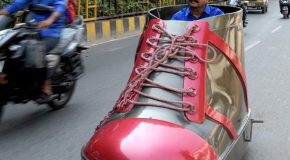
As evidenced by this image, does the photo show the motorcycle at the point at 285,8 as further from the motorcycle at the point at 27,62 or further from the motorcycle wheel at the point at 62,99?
the motorcycle at the point at 27,62

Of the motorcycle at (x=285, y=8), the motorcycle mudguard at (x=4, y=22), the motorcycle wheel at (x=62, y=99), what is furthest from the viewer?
the motorcycle at (x=285, y=8)

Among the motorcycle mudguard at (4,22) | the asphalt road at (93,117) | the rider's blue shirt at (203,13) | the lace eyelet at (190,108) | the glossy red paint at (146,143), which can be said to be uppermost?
the rider's blue shirt at (203,13)

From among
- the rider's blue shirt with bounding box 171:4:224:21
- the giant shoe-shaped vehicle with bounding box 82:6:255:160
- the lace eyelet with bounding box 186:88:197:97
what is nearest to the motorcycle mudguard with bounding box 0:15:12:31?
the rider's blue shirt with bounding box 171:4:224:21

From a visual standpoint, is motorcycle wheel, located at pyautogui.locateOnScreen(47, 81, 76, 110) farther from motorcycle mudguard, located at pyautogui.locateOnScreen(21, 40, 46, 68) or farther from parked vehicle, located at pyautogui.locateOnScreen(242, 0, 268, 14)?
parked vehicle, located at pyautogui.locateOnScreen(242, 0, 268, 14)

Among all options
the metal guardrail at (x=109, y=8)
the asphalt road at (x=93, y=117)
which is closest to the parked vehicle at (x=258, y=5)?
the metal guardrail at (x=109, y=8)

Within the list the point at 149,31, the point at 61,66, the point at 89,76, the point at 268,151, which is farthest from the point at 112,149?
the point at 89,76

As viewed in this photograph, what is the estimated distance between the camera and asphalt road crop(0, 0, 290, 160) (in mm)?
4312

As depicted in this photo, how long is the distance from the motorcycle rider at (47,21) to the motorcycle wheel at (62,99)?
0.49m

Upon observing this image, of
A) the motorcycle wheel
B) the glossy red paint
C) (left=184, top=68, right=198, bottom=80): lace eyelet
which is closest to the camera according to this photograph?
the glossy red paint

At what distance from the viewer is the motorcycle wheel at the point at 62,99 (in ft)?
18.5

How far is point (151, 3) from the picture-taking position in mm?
18938

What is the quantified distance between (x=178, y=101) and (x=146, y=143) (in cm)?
42

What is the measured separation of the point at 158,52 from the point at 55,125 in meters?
2.52

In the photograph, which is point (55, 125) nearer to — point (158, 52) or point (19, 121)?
point (19, 121)
